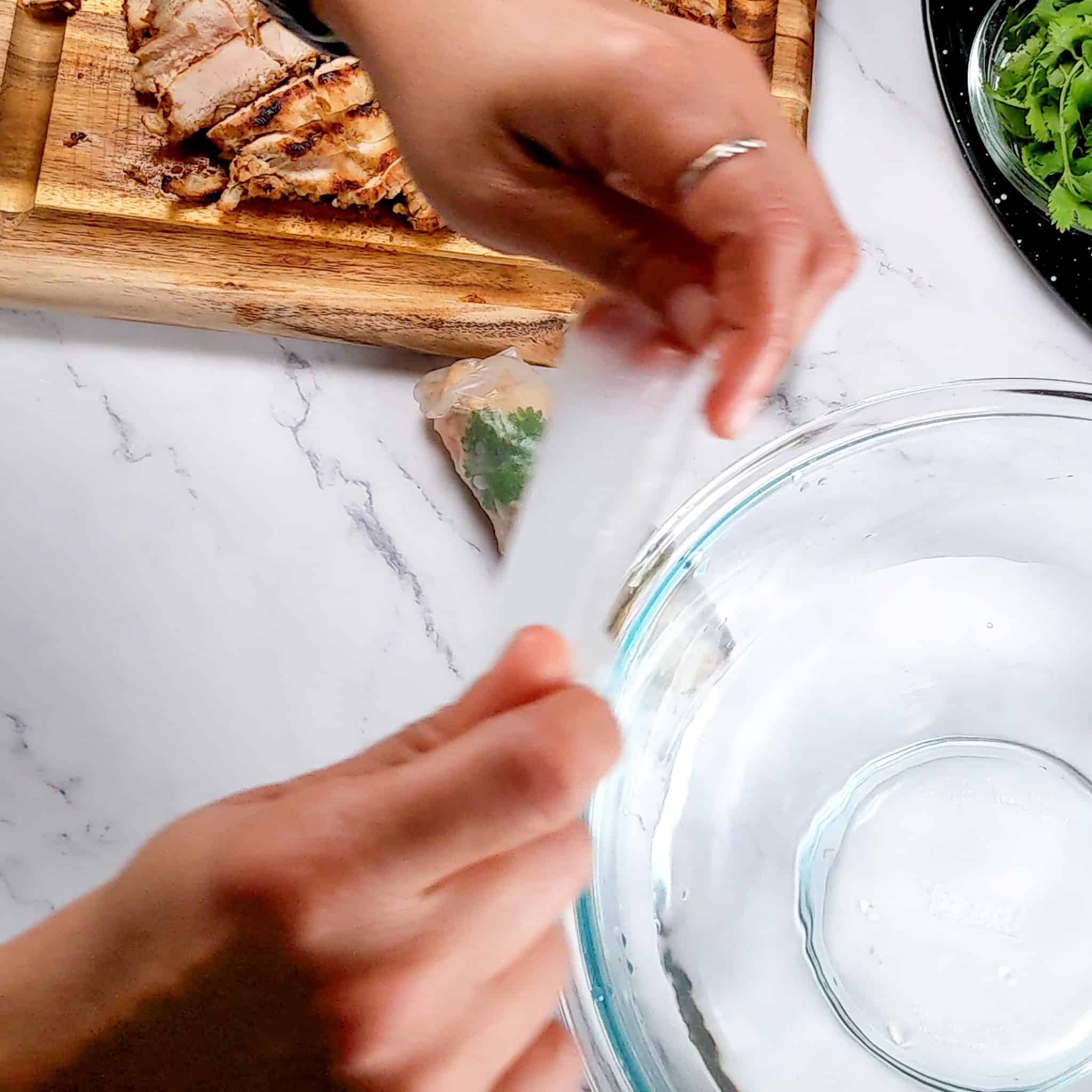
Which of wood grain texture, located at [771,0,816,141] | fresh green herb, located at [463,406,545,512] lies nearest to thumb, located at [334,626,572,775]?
fresh green herb, located at [463,406,545,512]

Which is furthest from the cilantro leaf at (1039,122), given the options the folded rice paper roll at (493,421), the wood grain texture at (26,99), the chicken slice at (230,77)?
the wood grain texture at (26,99)

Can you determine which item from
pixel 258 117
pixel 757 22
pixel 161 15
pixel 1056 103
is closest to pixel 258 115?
pixel 258 117

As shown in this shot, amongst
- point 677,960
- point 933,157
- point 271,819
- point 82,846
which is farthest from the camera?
point 933,157

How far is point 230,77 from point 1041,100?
0.66 meters

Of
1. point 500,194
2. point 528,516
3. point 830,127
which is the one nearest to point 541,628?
point 528,516

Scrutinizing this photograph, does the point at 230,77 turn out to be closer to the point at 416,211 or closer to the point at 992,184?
the point at 416,211

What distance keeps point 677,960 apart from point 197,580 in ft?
1.54

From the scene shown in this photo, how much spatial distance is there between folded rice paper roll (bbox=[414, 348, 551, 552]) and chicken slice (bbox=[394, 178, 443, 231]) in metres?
0.11

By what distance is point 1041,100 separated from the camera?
871 millimetres

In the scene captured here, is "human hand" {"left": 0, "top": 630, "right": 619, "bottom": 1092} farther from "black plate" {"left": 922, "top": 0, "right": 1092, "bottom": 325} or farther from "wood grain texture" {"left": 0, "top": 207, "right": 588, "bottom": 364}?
"black plate" {"left": 922, "top": 0, "right": 1092, "bottom": 325}

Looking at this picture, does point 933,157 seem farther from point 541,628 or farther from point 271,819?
point 271,819

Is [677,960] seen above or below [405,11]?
below

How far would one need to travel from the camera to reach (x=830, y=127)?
941mm

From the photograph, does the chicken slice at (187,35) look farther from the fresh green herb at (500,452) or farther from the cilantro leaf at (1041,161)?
the cilantro leaf at (1041,161)
